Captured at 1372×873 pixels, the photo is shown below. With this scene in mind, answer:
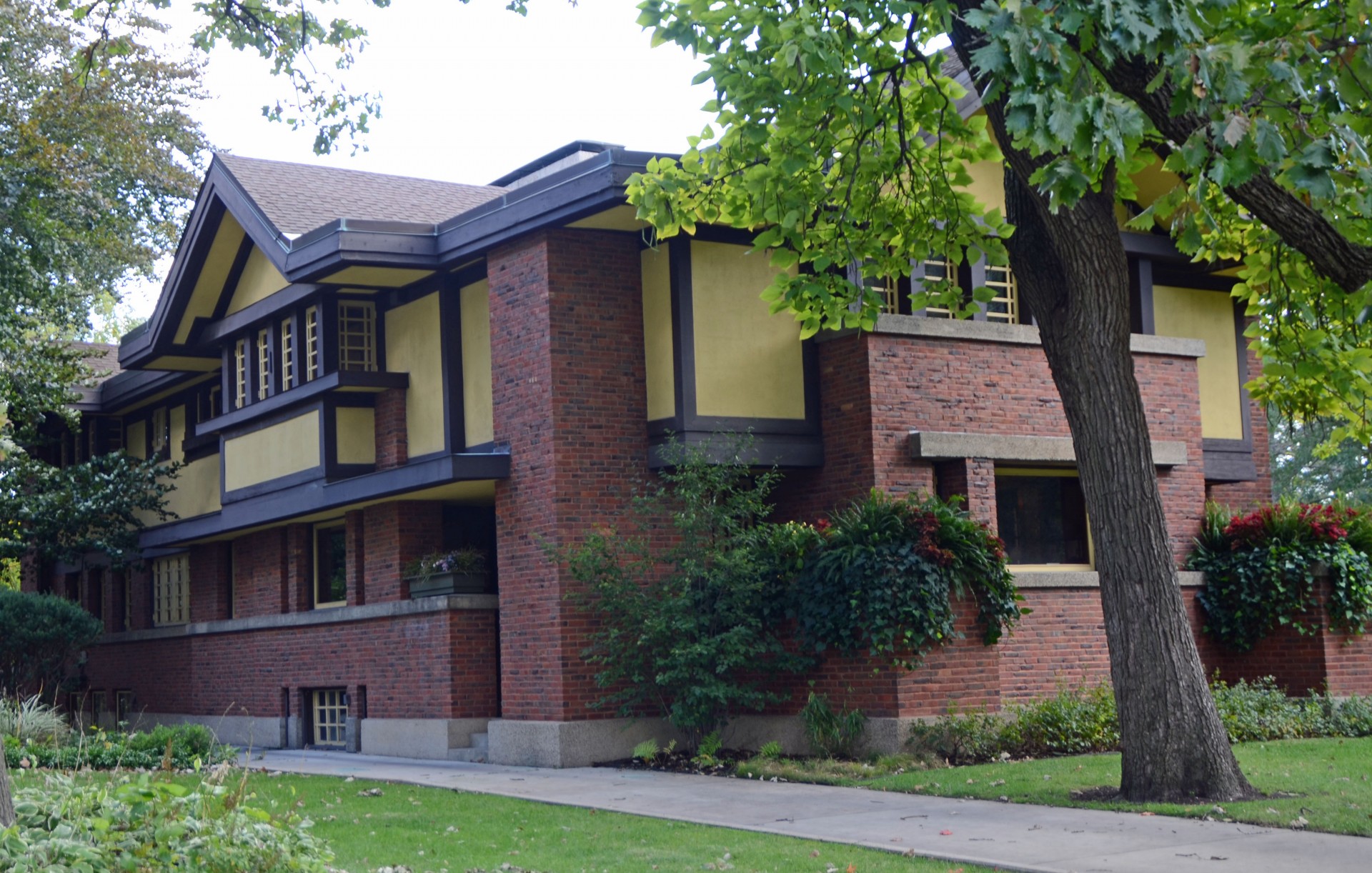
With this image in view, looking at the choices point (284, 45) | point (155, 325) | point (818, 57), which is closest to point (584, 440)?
point (284, 45)

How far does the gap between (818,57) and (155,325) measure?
15.2 metres

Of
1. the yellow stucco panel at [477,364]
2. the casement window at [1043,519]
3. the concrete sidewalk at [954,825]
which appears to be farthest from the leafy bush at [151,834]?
the casement window at [1043,519]

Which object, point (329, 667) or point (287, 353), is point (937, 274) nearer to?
point (287, 353)

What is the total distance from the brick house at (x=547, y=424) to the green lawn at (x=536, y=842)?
12.6 ft

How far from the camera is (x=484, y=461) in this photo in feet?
55.7

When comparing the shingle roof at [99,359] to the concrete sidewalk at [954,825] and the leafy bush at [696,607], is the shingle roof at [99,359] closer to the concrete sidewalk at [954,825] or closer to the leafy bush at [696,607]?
the leafy bush at [696,607]

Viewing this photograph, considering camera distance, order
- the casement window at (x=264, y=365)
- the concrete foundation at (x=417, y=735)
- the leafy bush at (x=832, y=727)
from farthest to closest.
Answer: the casement window at (x=264, y=365), the concrete foundation at (x=417, y=735), the leafy bush at (x=832, y=727)

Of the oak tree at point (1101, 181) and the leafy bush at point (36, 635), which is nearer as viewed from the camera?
the oak tree at point (1101, 181)

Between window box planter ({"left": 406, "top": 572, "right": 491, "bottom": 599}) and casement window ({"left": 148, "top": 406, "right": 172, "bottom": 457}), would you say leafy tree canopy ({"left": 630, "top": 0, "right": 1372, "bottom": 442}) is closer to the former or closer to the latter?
window box planter ({"left": 406, "top": 572, "right": 491, "bottom": 599})

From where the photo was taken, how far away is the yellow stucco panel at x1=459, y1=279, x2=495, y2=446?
704 inches

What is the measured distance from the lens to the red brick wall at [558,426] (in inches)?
645

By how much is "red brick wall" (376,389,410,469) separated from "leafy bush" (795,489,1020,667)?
20.1 feet

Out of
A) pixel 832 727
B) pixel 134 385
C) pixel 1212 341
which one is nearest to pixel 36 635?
pixel 134 385

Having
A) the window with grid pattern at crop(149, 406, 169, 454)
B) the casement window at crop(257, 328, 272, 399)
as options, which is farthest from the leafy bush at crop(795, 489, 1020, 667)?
the window with grid pattern at crop(149, 406, 169, 454)
